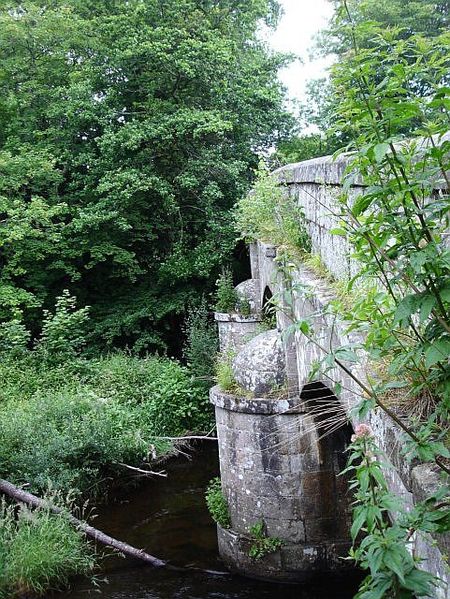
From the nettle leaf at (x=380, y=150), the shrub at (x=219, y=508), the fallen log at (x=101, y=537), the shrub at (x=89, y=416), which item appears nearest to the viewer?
the nettle leaf at (x=380, y=150)

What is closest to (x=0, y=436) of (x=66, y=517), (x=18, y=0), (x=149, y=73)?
(x=66, y=517)

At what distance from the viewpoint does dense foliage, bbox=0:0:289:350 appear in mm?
13625

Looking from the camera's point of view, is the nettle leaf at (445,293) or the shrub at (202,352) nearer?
the nettle leaf at (445,293)

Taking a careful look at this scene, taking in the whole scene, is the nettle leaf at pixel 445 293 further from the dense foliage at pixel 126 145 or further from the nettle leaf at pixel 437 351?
the dense foliage at pixel 126 145

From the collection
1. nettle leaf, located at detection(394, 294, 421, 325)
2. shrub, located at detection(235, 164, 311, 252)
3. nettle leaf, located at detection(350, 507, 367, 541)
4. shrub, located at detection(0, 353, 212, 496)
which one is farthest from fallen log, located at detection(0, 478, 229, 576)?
nettle leaf, located at detection(394, 294, 421, 325)

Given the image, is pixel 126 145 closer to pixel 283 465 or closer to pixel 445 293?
pixel 283 465

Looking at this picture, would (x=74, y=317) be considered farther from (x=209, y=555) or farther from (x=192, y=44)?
(x=209, y=555)

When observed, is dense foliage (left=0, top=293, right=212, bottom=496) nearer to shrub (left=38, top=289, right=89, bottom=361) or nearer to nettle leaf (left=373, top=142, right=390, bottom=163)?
shrub (left=38, top=289, right=89, bottom=361)

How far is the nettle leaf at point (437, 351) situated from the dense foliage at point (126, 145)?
11848 mm

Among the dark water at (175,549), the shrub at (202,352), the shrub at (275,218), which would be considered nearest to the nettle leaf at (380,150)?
the shrub at (275,218)

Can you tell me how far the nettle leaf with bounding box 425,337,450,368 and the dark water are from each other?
5.51m

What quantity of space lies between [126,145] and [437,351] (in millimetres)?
12440

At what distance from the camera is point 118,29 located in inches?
552

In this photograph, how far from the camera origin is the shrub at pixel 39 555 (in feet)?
22.0
